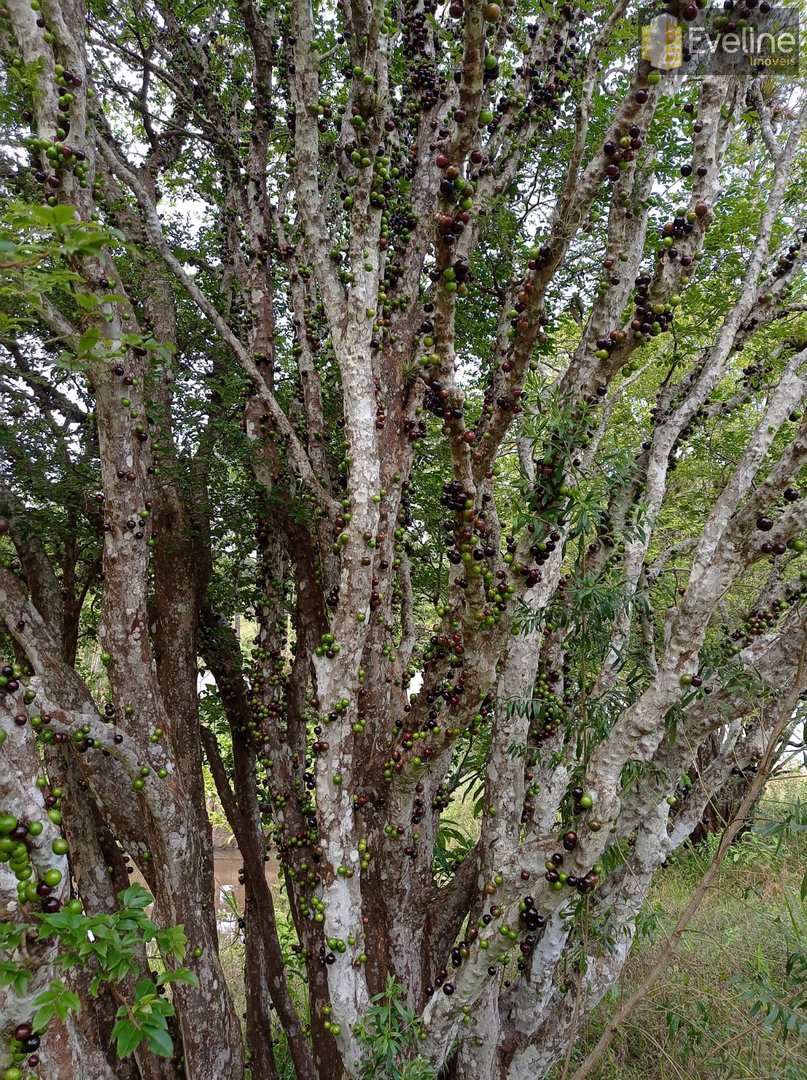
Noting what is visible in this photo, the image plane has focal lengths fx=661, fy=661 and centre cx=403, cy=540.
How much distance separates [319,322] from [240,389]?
943 mm

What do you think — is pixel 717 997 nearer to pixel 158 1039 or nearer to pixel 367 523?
pixel 158 1039

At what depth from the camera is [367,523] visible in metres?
3.73

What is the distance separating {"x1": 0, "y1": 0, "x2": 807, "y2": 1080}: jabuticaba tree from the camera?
9.49 ft

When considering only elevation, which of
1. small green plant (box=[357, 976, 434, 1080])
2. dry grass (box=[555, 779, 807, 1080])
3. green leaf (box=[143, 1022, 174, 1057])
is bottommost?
dry grass (box=[555, 779, 807, 1080])

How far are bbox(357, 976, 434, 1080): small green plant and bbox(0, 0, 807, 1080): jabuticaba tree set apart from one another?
9 centimetres

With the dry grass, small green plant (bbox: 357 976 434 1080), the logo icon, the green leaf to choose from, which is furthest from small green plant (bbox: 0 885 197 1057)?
the logo icon

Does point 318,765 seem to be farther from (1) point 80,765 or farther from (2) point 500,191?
(2) point 500,191

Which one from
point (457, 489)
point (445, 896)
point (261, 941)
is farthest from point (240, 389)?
point (261, 941)

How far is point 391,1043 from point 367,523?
2.75m

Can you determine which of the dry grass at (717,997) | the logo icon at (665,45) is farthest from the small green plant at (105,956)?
the logo icon at (665,45)

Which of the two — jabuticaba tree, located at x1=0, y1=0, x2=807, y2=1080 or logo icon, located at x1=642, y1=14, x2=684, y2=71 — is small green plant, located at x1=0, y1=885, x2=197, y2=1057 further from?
logo icon, located at x1=642, y1=14, x2=684, y2=71

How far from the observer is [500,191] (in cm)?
447

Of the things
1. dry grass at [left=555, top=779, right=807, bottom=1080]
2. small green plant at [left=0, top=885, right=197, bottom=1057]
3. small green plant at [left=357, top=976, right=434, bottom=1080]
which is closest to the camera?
→ small green plant at [left=0, top=885, right=197, bottom=1057]

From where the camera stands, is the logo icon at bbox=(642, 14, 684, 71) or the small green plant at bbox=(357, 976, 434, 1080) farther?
the small green plant at bbox=(357, 976, 434, 1080)
